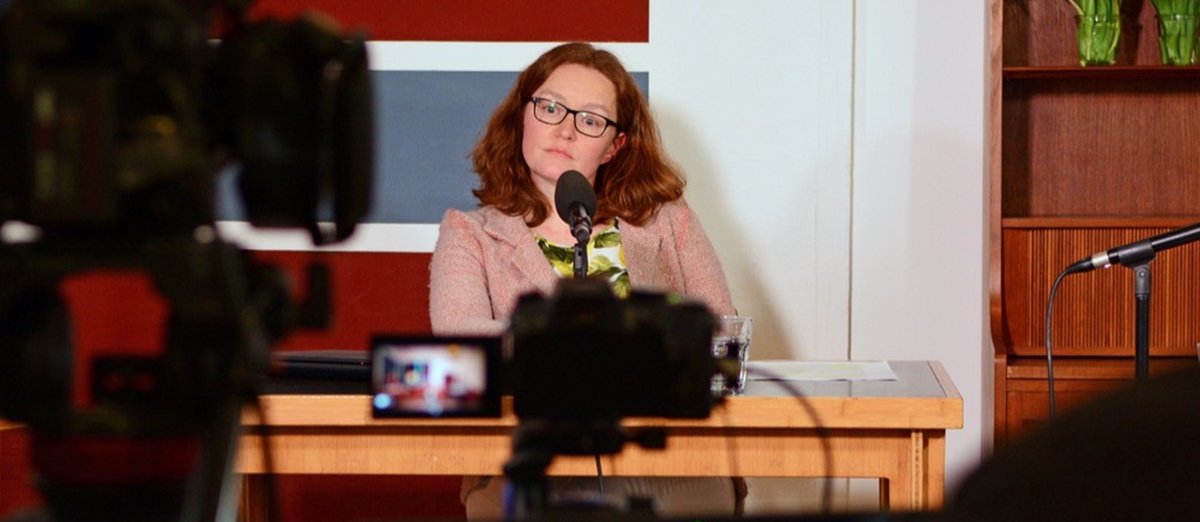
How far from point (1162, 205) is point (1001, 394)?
1.97ft

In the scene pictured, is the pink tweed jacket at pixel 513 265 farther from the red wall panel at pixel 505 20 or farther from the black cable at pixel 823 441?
the red wall panel at pixel 505 20

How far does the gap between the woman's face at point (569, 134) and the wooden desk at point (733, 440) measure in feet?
2.48

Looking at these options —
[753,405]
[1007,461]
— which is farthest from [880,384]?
[1007,461]

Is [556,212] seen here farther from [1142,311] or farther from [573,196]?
[1142,311]

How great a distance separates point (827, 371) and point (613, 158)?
770mm

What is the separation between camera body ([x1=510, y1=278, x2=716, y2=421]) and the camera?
0.77 m

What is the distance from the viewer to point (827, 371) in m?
2.34

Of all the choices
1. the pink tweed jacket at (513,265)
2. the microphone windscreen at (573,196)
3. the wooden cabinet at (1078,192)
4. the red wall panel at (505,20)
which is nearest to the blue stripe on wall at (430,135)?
the red wall panel at (505,20)

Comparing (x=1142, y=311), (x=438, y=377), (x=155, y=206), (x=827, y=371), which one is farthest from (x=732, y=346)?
(x=155, y=206)

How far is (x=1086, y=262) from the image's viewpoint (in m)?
2.44

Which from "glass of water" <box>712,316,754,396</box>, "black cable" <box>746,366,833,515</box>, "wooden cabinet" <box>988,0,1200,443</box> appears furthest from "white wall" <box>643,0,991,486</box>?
"glass of water" <box>712,316,754,396</box>

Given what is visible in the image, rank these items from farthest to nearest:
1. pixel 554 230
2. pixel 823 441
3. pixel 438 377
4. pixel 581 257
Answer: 1. pixel 554 230
2. pixel 581 257
3. pixel 823 441
4. pixel 438 377

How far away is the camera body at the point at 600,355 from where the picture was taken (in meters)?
0.77

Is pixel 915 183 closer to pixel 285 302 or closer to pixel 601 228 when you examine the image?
pixel 601 228
